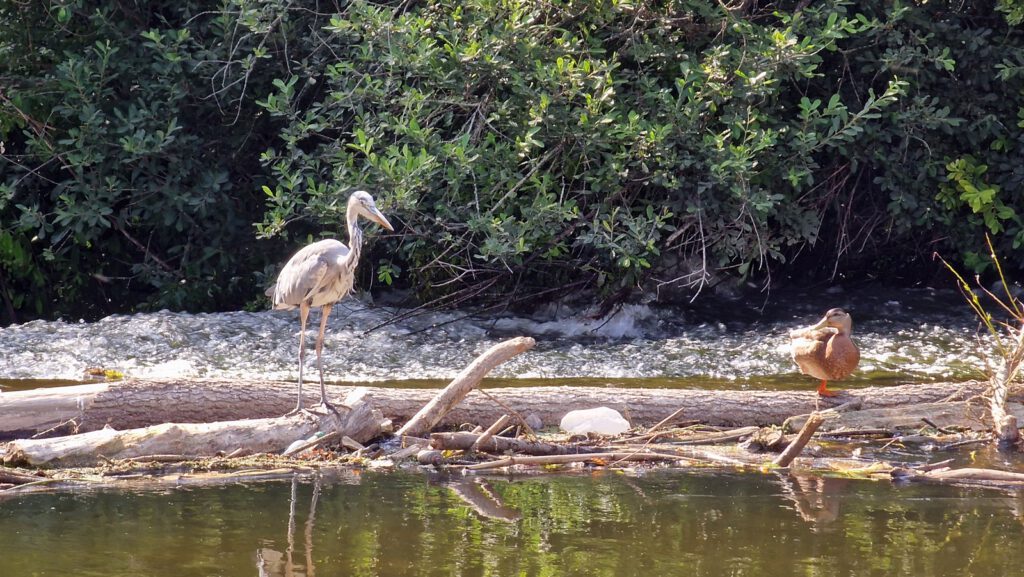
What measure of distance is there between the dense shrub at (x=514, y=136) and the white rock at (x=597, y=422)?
336 centimetres

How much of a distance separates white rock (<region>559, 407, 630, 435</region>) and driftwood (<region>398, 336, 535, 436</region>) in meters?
0.70

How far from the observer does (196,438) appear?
19.7 feet

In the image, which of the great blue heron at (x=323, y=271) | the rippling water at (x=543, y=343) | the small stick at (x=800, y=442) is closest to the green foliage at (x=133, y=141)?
the rippling water at (x=543, y=343)

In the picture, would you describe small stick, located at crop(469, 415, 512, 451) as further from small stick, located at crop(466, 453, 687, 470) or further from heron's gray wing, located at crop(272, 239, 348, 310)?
heron's gray wing, located at crop(272, 239, 348, 310)

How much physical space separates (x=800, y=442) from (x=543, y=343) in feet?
16.2

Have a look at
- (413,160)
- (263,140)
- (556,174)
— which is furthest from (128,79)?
(556,174)

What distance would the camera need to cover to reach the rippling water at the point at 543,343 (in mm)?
9406

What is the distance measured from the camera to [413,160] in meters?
9.83


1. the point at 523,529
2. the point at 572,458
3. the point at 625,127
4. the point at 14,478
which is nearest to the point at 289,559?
the point at 523,529

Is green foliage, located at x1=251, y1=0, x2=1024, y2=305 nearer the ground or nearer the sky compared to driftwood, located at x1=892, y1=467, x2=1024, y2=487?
nearer the sky

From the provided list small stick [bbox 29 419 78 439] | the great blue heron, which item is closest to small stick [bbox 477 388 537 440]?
the great blue heron

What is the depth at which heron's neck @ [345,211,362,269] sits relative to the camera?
715cm

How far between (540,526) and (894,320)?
7453 mm

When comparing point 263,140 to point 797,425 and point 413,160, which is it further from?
point 797,425
